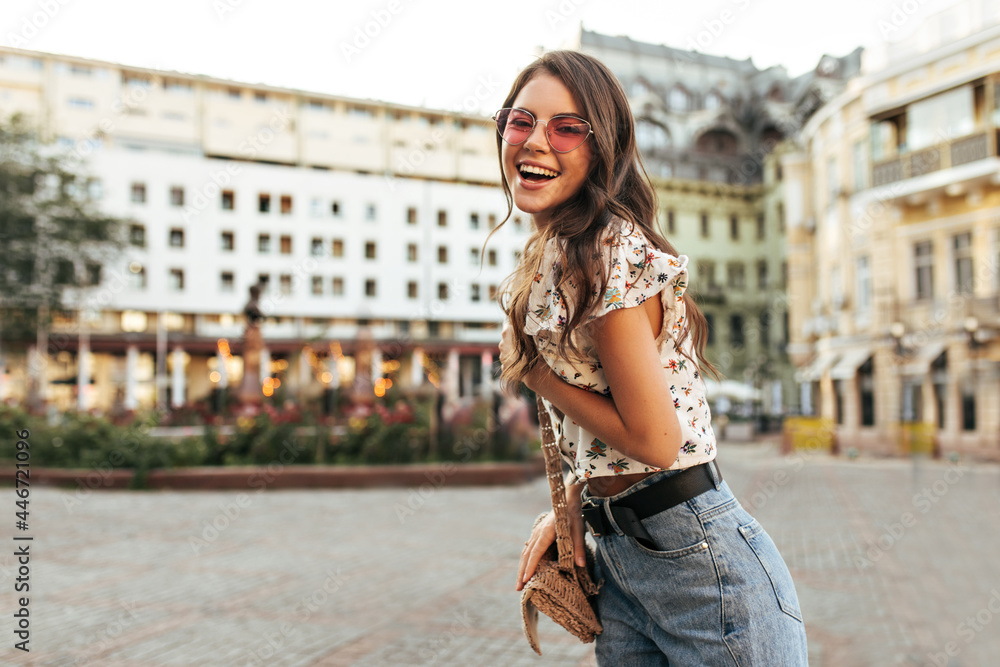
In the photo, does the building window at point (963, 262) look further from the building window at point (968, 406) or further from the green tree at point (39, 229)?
the green tree at point (39, 229)

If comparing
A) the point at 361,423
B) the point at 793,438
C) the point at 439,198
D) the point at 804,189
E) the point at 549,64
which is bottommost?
the point at 793,438

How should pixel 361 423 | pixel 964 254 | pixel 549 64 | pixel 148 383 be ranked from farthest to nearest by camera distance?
pixel 148 383 < pixel 964 254 < pixel 361 423 < pixel 549 64

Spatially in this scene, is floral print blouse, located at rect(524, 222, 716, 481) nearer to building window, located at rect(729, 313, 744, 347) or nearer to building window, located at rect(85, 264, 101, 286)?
building window, located at rect(85, 264, 101, 286)

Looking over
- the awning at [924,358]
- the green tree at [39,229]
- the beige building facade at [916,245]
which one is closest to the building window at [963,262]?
the beige building facade at [916,245]

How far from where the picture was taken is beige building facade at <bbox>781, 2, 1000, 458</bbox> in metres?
21.6

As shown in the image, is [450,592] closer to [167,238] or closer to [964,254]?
[964,254]

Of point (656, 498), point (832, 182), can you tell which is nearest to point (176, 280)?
point (832, 182)

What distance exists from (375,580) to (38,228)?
32.5 m

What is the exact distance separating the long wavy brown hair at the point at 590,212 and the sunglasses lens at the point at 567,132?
2 cm

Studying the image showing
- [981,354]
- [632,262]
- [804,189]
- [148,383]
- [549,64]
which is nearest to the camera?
[632,262]

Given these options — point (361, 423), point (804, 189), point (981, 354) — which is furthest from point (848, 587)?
point (804, 189)

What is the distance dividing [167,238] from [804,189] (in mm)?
37114

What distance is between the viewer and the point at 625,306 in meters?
1.37

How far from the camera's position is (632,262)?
4.66 ft
